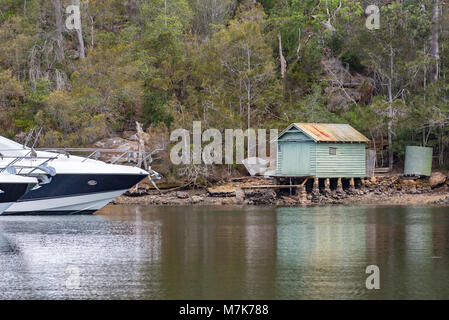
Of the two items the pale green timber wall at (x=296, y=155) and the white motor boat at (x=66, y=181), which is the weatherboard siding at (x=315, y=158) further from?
the white motor boat at (x=66, y=181)

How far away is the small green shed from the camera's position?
4497 cm

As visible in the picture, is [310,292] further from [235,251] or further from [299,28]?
[299,28]

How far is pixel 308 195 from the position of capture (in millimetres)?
46344

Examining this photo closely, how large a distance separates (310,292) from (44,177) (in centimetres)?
2255

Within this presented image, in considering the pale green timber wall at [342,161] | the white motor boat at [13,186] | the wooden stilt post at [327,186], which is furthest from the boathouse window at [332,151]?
the white motor boat at [13,186]

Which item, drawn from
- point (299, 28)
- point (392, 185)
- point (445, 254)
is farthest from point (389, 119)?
point (445, 254)

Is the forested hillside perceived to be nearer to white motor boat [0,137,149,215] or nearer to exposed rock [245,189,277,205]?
exposed rock [245,189,277,205]

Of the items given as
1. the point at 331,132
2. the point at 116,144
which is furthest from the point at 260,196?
the point at 116,144

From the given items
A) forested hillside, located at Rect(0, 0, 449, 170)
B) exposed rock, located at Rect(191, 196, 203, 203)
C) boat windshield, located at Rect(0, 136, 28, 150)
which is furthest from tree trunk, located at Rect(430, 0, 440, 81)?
boat windshield, located at Rect(0, 136, 28, 150)

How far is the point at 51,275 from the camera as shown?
21.2 m

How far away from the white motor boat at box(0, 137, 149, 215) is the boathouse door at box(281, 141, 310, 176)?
9.35m

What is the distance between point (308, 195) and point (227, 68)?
1281 centimetres

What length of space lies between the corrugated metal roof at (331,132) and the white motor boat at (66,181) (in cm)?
1020

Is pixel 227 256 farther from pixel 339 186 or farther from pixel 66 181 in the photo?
pixel 339 186
